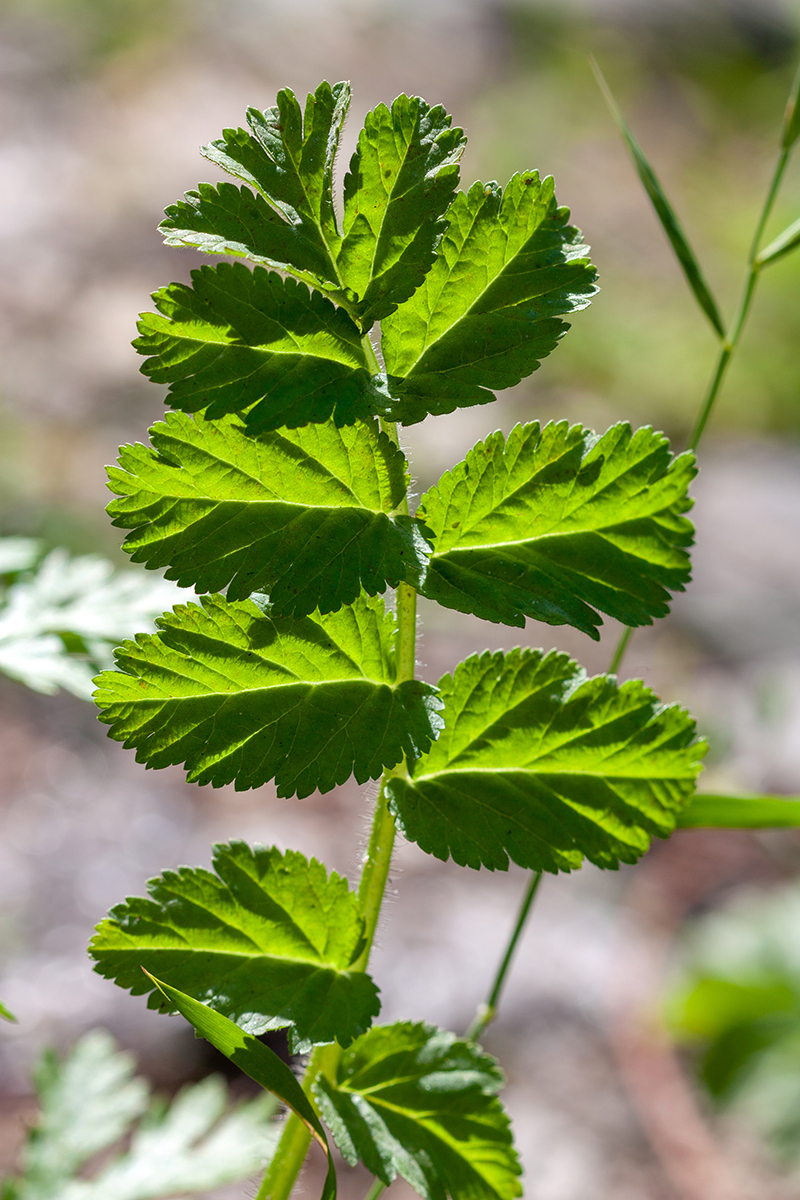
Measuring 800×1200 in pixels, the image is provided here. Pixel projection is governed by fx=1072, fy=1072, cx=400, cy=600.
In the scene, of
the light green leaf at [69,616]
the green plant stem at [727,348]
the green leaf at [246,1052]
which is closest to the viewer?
the green leaf at [246,1052]

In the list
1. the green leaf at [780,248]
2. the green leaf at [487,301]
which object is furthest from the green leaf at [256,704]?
the green leaf at [780,248]

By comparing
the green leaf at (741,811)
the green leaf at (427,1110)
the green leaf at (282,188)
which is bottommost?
the green leaf at (427,1110)

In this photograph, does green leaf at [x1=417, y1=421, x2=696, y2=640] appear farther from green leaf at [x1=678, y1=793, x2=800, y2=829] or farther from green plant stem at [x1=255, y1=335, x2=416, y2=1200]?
green leaf at [x1=678, y1=793, x2=800, y2=829]

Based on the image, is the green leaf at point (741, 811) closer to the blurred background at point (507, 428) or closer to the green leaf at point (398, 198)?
the blurred background at point (507, 428)

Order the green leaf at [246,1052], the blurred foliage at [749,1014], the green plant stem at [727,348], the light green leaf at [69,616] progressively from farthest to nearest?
the blurred foliage at [749,1014], the light green leaf at [69,616], the green plant stem at [727,348], the green leaf at [246,1052]

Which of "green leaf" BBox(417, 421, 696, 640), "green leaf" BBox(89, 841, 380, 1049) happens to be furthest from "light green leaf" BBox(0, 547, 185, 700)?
"green leaf" BBox(417, 421, 696, 640)

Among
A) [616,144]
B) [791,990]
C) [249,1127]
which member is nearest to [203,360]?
[249,1127]
